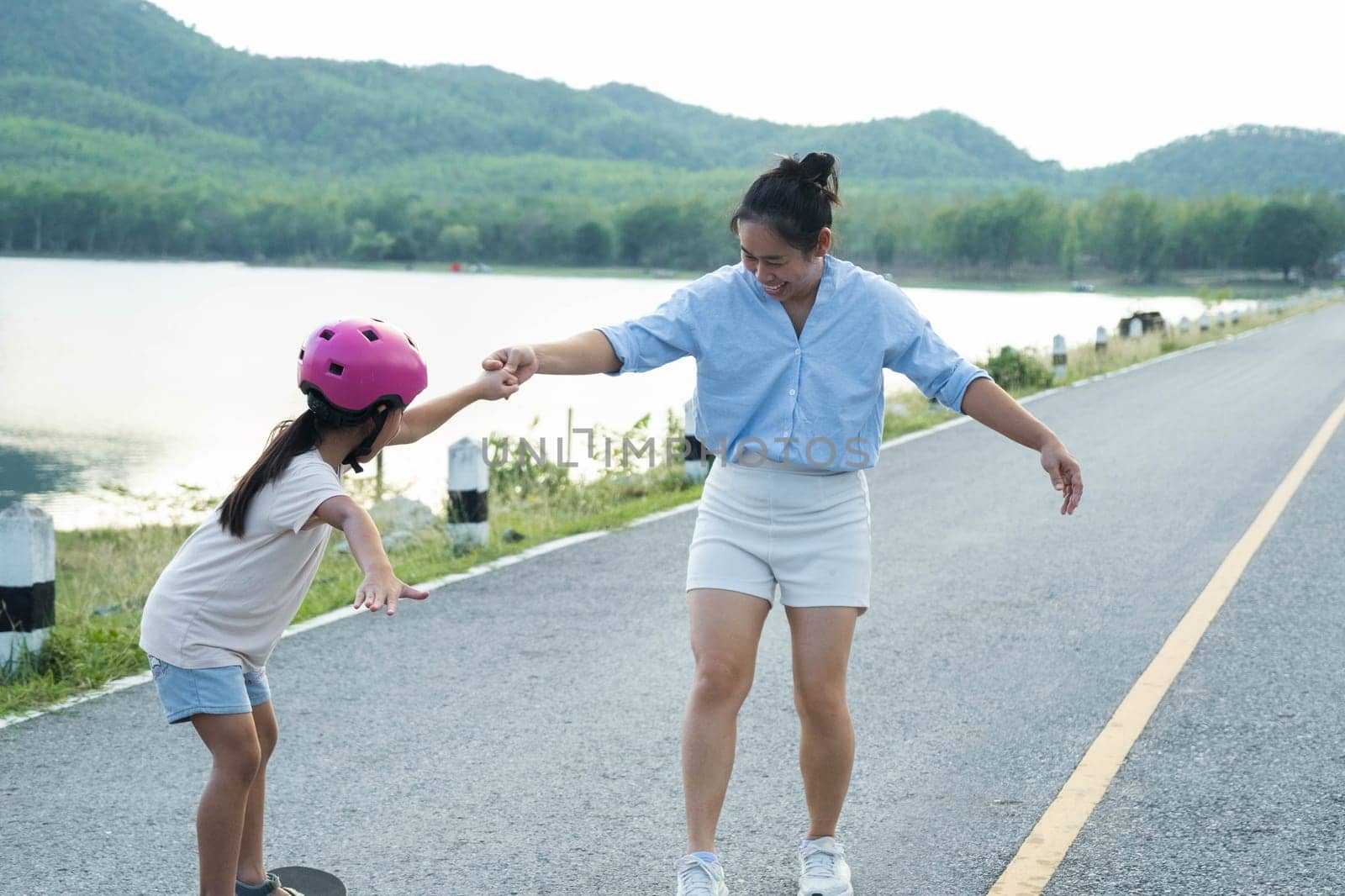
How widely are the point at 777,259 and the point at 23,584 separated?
3846mm

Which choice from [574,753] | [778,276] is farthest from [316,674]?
[778,276]

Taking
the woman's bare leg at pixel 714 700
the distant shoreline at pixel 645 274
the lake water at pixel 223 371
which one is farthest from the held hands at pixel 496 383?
the distant shoreline at pixel 645 274

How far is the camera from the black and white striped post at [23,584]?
5.54 meters

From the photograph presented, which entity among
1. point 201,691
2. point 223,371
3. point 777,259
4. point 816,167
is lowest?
point 223,371

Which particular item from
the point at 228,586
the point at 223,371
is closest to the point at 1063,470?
the point at 228,586

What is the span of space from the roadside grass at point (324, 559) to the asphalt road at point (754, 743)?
359 millimetres

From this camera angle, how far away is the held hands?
126 inches

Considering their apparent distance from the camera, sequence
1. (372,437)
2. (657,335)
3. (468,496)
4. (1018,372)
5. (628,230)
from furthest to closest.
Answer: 1. (628,230)
2. (1018,372)
3. (468,496)
4. (657,335)
5. (372,437)

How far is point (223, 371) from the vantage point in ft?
136

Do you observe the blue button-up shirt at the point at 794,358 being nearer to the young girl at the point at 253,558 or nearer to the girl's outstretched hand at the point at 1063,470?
the girl's outstretched hand at the point at 1063,470

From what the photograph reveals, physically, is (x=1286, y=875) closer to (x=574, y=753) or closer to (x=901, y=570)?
(x=574, y=753)

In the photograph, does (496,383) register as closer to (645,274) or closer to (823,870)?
(823,870)

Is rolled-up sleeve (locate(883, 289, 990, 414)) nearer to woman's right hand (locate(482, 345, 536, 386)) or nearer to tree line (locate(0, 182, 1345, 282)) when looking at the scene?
woman's right hand (locate(482, 345, 536, 386))

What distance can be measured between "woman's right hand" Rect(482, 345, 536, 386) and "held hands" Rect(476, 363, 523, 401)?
11 millimetres
